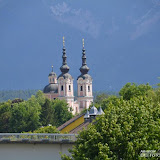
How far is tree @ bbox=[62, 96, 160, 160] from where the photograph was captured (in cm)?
2784

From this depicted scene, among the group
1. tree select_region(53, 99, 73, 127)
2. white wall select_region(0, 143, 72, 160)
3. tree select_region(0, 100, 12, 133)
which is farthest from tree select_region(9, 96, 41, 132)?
white wall select_region(0, 143, 72, 160)

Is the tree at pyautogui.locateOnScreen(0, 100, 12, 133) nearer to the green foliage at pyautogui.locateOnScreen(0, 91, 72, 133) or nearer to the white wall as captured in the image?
the green foliage at pyautogui.locateOnScreen(0, 91, 72, 133)

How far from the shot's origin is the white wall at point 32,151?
3056 cm

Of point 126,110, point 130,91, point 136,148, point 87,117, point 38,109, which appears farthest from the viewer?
point 38,109

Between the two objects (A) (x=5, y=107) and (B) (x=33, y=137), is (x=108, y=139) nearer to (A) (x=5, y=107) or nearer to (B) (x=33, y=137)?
(B) (x=33, y=137)

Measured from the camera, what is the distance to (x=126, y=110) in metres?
30.2

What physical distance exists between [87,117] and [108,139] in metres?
28.8

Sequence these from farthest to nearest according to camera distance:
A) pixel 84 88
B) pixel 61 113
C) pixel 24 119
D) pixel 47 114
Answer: pixel 84 88, pixel 61 113, pixel 47 114, pixel 24 119

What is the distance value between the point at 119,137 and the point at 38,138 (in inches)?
182

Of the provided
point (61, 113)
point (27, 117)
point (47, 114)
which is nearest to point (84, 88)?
point (61, 113)

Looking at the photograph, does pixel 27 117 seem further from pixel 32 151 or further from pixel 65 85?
pixel 32 151

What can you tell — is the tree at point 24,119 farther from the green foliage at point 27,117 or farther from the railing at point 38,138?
the railing at point 38,138

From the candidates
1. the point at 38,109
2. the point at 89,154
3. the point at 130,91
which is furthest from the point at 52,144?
the point at 38,109

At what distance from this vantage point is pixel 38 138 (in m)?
30.7
